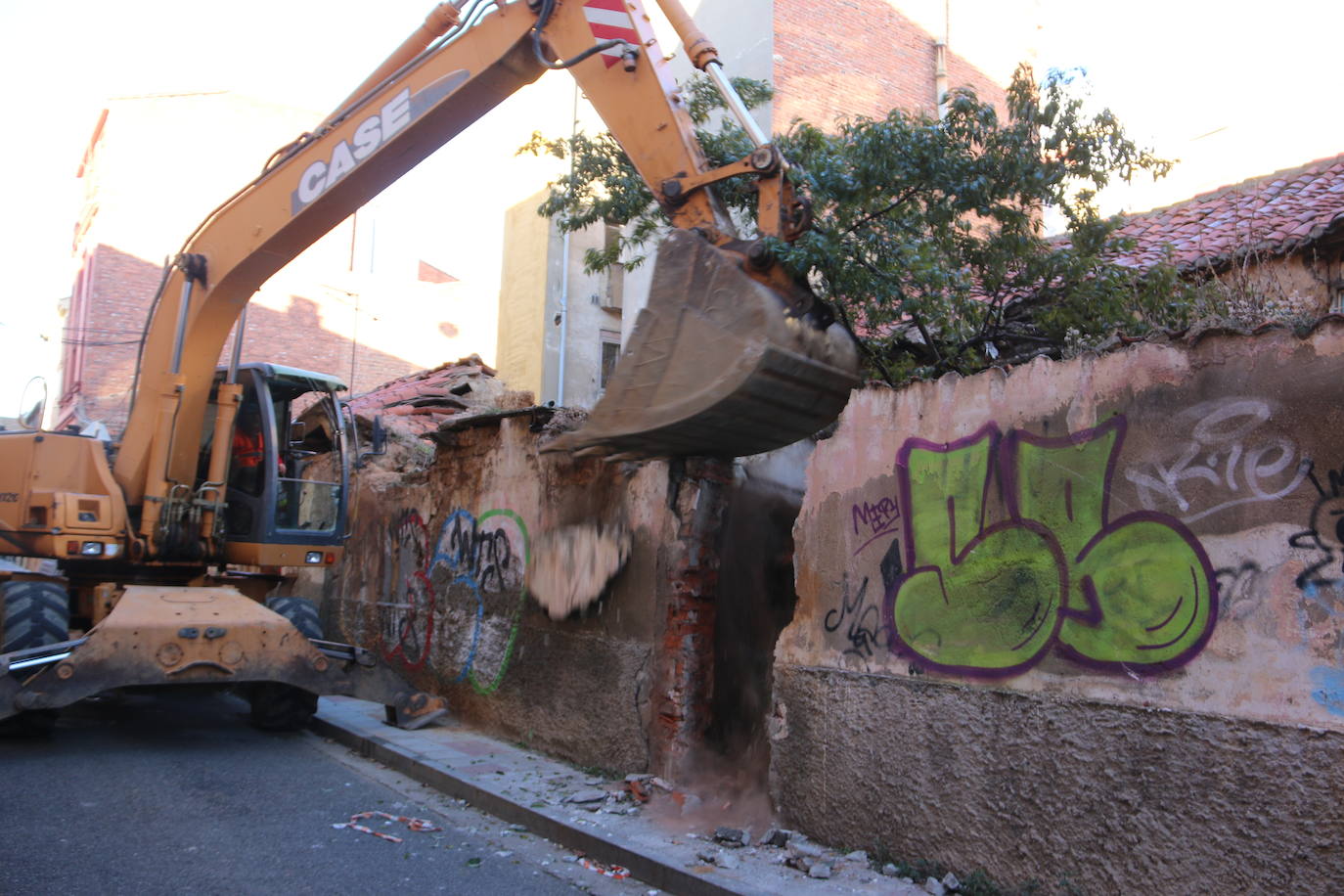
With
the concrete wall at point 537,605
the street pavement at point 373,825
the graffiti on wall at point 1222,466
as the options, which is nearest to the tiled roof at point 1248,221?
the graffiti on wall at point 1222,466

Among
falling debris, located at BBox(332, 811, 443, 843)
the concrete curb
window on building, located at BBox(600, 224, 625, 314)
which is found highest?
window on building, located at BBox(600, 224, 625, 314)

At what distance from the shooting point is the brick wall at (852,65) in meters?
16.7

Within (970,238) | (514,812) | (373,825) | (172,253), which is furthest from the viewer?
(172,253)

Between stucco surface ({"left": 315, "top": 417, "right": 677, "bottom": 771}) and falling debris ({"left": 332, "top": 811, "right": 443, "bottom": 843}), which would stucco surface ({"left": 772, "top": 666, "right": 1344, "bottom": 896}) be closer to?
stucco surface ({"left": 315, "top": 417, "right": 677, "bottom": 771})

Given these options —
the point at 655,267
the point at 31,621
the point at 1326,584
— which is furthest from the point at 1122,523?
the point at 31,621

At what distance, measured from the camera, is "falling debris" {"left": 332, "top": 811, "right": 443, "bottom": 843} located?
6281 mm

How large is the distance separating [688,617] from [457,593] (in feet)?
11.7

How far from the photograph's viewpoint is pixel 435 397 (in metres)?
20.2

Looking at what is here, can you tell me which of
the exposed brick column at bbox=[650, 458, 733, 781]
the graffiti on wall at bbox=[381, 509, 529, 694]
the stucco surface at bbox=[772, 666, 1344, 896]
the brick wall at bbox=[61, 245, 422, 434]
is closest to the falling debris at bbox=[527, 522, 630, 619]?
the graffiti on wall at bbox=[381, 509, 529, 694]

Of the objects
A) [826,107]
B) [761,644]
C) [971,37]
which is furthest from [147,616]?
[971,37]

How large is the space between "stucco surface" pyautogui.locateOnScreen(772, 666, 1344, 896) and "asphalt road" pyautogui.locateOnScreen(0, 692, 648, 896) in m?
1.34

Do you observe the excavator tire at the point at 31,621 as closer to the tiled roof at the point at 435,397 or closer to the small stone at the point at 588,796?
the small stone at the point at 588,796

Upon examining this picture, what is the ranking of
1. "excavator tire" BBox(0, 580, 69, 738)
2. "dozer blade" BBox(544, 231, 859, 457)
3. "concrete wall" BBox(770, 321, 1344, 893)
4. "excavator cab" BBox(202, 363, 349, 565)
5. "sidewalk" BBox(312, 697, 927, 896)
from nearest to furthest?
"concrete wall" BBox(770, 321, 1344, 893) < "dozer blade" BBox(544, 231, 859, 457) < "sidewalk" BBox(312, 697, 927, 896) < "excavator tire" BBox(0, 580, 69, 738) < "excavator cab" BBox(202, 363, 349, 565)

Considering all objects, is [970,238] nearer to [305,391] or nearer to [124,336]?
[305,391]
